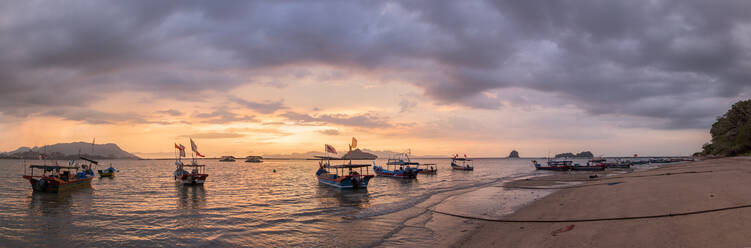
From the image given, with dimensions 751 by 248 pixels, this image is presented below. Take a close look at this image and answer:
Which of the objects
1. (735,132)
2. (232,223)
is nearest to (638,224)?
(232,223)

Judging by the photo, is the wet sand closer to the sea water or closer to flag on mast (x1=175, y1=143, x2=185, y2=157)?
the sea water

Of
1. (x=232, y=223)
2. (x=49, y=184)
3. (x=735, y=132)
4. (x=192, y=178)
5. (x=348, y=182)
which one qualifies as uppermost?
(x=735, y=132)

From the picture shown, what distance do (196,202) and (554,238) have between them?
29385 millimetres

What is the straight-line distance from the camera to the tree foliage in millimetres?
63909

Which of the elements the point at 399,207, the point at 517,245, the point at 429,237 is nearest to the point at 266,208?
the point at 399,207

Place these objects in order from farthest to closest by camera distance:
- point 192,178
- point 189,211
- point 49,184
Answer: point 192,178, point 49,184, point 189,211

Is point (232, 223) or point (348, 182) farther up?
point (348, 182)

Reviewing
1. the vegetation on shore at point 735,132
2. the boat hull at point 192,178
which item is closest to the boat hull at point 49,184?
the boat hull at point 192,178

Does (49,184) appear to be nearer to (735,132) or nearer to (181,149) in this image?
(181,149)

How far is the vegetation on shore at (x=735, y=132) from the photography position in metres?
63.9

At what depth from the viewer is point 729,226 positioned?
852cm

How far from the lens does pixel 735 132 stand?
237 ft

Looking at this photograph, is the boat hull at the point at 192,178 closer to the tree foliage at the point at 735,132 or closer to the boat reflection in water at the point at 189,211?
the boat reflection in water at the point at 189,211

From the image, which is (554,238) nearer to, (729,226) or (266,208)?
(729,226)
